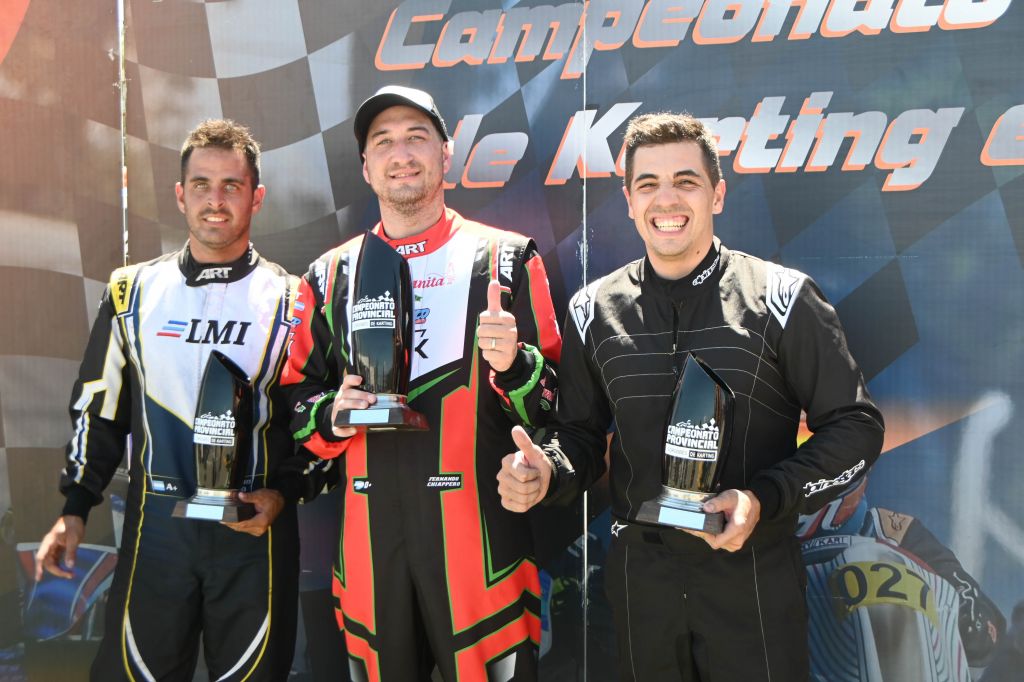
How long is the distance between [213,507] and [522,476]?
84 cm

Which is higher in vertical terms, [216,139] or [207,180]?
[216,139]

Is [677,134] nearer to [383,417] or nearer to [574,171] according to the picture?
[574,171]

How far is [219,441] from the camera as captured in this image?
6.84 feet

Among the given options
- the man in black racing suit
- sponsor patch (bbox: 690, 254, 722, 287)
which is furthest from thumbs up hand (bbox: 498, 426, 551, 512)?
sponsor patch (bbox: 690, 254, 722, 287)

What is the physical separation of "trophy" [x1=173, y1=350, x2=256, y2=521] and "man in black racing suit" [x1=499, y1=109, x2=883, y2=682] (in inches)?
29.3

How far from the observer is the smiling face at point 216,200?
2.50 meters

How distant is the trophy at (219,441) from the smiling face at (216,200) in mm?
559

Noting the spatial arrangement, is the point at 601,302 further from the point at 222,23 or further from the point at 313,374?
the point at 222,23

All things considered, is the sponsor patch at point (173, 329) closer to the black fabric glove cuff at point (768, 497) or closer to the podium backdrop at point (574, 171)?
the podium backdrop at point (574, 171)

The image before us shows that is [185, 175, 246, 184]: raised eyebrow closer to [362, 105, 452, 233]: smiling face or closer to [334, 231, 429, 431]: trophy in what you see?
[362, 105, 452, 233]: smiling face

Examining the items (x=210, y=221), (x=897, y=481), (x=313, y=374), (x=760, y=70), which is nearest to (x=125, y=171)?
(x=210, y=221)

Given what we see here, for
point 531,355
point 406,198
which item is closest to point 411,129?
point 406,198

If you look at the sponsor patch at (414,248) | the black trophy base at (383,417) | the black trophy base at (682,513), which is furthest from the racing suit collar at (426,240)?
the black trophy base at (682,513)

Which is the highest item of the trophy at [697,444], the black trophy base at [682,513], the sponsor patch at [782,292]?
the sponsor patch at [782,292]
